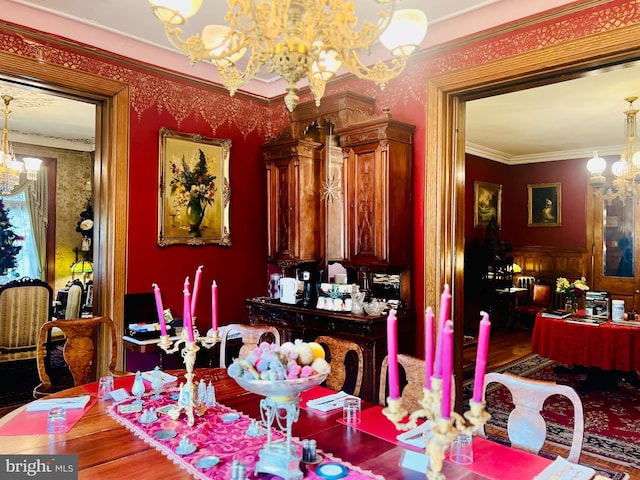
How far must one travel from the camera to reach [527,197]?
8.84m

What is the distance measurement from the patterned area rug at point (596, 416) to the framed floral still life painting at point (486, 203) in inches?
121

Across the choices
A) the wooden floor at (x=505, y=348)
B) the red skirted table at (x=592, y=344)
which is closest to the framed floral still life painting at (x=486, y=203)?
the wooden floor at (x=505, y=348)

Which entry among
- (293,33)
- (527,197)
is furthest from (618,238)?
(293,33)

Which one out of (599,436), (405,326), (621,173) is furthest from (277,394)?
(621,173)

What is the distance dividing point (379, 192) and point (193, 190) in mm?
1741

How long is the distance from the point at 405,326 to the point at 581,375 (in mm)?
3025

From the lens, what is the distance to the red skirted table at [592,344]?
4488mm

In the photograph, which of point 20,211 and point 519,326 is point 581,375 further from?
point 20,211

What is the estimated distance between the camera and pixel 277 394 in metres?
1.57

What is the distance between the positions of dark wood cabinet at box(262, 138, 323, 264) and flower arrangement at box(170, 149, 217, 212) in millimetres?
562

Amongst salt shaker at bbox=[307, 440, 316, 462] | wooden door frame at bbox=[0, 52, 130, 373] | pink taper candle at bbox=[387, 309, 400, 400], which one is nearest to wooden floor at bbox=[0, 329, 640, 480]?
wooden door frame at bbox=[0, 52, 130, 373]

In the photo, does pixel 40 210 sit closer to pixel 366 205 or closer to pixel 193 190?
pixel 193 190

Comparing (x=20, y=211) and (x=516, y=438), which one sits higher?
(x=20, y=211)

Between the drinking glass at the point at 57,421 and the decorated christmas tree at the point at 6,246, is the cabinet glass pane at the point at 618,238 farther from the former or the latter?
the decorated christmas tree at the point at 6,246
